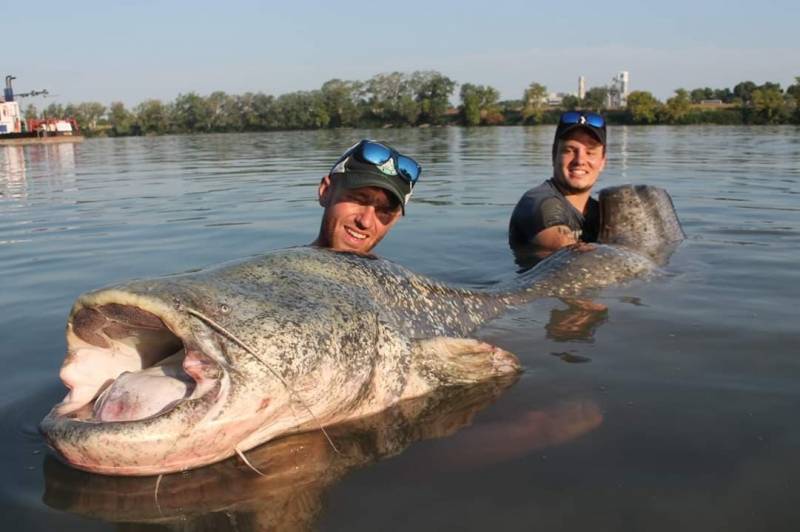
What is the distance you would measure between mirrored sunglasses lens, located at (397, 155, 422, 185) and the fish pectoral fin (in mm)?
1076

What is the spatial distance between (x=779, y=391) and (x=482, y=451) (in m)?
1.43

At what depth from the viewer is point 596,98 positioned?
291 ft

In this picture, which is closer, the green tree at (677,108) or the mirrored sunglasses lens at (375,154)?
the mirrored sunglasses lens at (375,154)

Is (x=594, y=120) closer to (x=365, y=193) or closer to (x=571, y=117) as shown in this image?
(x=571, y=117)

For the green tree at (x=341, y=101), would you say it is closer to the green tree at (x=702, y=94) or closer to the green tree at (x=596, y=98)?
the green tree at (x=596, y=98)

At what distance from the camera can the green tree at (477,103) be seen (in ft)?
283

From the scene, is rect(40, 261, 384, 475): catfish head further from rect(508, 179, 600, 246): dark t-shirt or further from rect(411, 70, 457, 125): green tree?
rect(411, 70, 457, 125): green tree

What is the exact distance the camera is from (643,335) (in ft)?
13.5

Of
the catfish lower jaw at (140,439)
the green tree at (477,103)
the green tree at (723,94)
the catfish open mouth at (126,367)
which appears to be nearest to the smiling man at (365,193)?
the catfish open mouth at (126,367)

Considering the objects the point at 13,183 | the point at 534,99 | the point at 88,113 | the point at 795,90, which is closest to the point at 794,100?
the point at 795,90

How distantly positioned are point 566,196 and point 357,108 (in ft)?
315

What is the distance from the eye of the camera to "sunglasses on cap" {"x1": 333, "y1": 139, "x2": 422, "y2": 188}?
3936mm

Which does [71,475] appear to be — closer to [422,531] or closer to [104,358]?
[104,358]

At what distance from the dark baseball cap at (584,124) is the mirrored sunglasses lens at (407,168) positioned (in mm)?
3062
